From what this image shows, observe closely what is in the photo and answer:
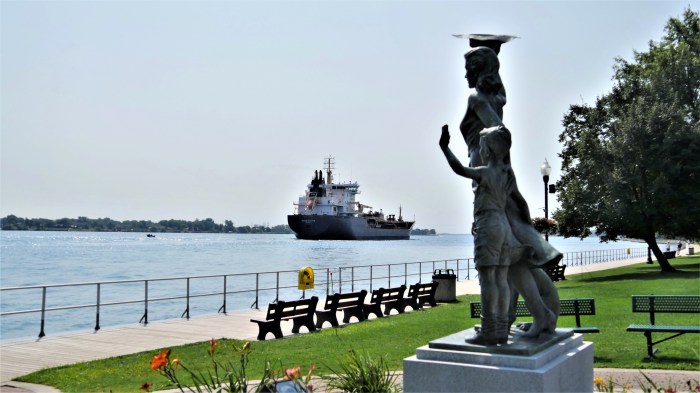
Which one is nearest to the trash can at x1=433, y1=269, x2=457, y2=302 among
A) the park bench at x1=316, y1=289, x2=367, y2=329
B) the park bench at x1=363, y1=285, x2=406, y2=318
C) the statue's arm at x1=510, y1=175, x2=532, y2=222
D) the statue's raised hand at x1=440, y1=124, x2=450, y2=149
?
the park bench at x1=363, y1=285, x2=406, y2=318

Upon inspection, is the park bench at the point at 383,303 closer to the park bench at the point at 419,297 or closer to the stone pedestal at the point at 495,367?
the park bench at the point at 419,297

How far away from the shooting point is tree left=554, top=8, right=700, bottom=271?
89.2 feet

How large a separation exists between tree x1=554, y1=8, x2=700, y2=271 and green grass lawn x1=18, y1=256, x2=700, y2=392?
Answer: 11711 mm

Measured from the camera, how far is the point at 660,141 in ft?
91.2

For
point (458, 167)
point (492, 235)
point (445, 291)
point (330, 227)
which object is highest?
point (330, 227)

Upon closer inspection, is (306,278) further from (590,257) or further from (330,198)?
(330,198)

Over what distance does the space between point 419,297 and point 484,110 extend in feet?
43.8

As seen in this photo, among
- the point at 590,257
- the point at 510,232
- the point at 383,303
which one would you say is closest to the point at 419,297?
the point at 383,303

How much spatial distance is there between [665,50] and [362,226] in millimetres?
86862

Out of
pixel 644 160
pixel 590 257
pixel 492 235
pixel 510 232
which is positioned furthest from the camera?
pixel 590 257

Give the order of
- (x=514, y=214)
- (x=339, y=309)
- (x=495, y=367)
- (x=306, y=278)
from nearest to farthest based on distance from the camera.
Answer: (x=495, y=367) → (x=514, y=214) → (x=339, y=309) → (x=306, y=278)

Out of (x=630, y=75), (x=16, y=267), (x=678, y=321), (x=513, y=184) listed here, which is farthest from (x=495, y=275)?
(x=16, y=267)

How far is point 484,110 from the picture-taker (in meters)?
6.12

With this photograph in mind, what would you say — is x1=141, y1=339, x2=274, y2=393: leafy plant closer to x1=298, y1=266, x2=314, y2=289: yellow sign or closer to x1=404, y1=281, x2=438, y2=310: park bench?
x1=298, y1=266, x2=314, y2=289: yellow sign
